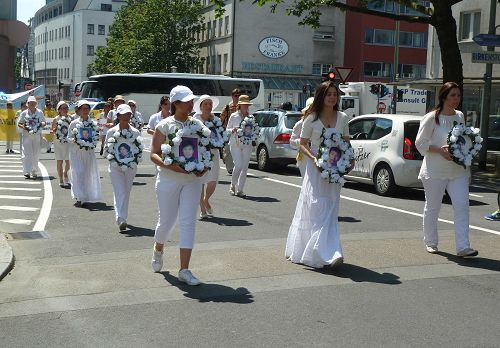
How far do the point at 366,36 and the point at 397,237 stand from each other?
62.2 metres

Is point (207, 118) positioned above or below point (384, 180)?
above

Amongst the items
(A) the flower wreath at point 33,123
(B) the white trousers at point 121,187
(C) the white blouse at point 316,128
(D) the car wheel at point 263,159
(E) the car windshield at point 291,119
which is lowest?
(D) the car wheel at point 263,159

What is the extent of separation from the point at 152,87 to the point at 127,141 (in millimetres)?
42624

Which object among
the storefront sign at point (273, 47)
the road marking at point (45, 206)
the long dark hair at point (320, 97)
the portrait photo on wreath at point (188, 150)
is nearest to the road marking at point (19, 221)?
the road marking at point (45, 206)

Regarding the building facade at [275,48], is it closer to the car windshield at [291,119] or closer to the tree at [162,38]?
the tree at [162,38]

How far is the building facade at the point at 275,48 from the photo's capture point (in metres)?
67.2

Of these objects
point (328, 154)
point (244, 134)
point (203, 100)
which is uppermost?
point (203, 100)

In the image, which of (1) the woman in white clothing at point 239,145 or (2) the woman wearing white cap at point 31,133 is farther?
(2) the woman wearing white cap at point 31,133

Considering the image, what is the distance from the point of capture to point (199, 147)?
745 cm

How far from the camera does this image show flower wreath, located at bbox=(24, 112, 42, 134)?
1811cm

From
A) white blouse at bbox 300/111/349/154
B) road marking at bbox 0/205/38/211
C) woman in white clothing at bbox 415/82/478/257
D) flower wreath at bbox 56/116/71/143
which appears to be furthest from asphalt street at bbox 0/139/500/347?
flower wreath at bbox 56/116/71/143

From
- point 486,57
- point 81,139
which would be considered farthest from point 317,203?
point 486,57

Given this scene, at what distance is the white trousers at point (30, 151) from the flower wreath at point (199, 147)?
38.3 ft

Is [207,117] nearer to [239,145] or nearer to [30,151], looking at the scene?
[239,145]
